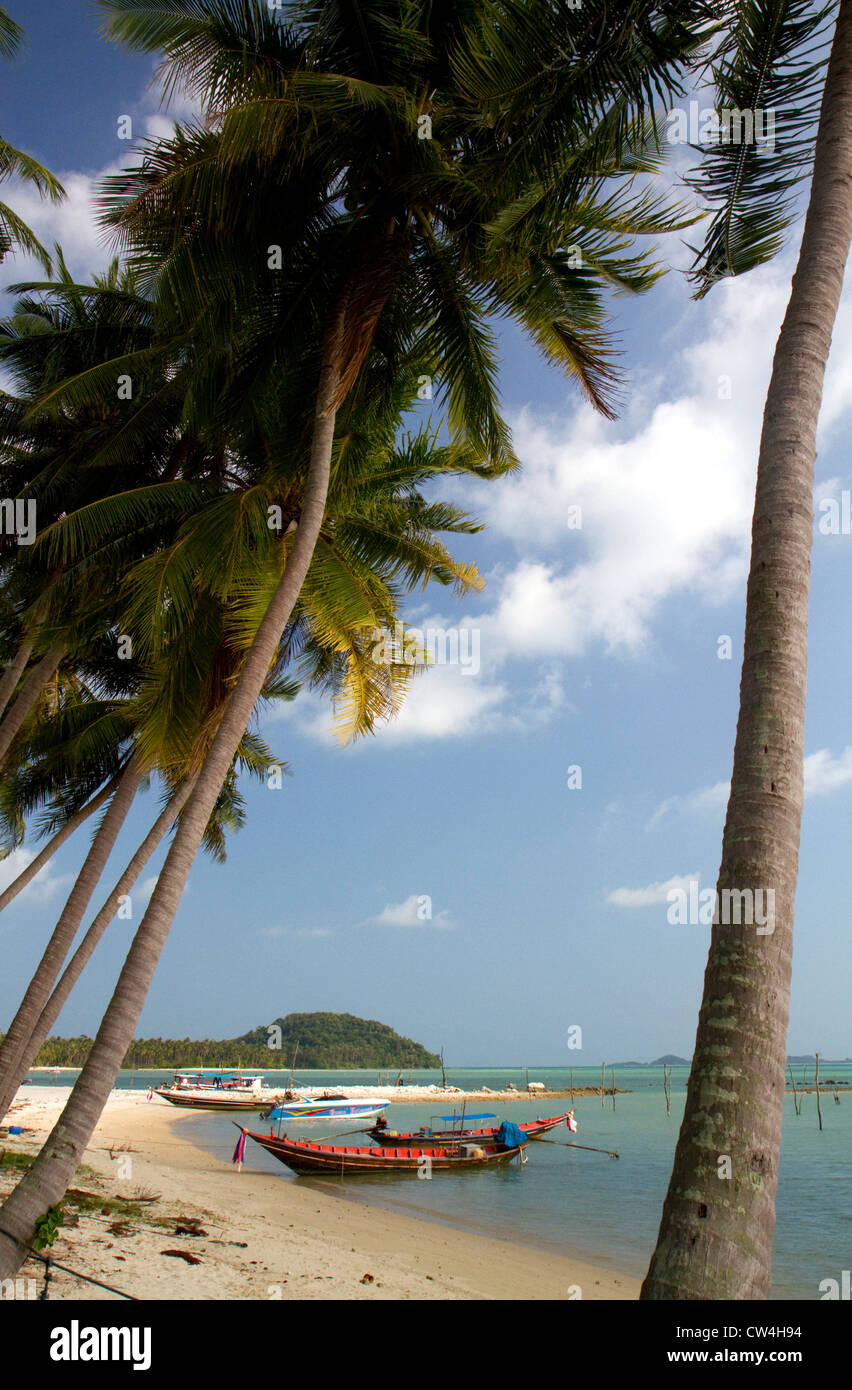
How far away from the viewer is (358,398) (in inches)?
435

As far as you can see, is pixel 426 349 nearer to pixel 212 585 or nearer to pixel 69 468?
pixel 212 585

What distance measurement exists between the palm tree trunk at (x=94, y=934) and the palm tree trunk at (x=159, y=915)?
15.3 feet

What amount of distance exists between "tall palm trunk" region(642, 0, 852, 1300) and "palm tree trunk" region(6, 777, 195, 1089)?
997cm

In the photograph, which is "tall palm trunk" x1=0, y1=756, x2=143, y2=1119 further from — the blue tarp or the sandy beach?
the blue tarp

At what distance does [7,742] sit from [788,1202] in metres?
27.0

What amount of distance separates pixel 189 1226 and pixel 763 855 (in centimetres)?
1327

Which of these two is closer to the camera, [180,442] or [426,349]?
[426,349]

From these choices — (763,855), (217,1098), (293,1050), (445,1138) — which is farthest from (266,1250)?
(293,1050)

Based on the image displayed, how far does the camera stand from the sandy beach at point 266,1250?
9.27 m

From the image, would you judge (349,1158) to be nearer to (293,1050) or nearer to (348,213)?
(348,213)

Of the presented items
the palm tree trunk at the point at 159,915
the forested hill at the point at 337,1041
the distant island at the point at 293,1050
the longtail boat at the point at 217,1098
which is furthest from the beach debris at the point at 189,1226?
the forested hill at the point at 337,1041

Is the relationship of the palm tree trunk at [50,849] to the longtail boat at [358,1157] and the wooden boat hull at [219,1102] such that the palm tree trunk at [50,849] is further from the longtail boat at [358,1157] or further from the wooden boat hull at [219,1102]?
the wooden boat hull at [219,1102]

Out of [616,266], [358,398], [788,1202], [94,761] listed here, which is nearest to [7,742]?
[94,761]

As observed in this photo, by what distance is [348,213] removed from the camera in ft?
31.9
